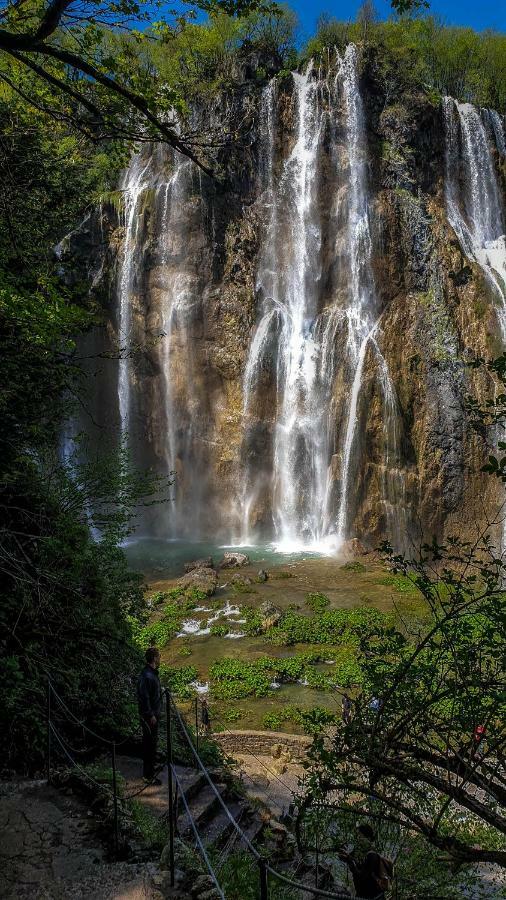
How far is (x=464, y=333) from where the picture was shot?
2412 centimetres

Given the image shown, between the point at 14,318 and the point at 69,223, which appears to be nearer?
the point at 14,318

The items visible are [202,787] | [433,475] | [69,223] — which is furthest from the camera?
[433,475]

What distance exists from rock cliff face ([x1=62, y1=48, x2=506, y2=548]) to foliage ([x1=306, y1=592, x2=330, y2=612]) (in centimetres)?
614

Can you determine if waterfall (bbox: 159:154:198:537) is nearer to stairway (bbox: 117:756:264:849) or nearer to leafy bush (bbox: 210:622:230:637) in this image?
leafy bush (bbox: 210:622:230:637)

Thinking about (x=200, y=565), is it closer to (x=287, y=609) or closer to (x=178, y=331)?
(x=287, y=609)

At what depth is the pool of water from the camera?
23703mm

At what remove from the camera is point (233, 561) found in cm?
2316

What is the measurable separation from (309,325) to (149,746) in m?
25.0

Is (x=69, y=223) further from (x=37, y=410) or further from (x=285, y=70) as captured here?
(x=285, y=70)

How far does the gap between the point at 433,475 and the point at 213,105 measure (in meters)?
23.3

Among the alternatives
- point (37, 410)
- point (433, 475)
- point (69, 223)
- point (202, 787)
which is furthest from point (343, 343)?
point (202, 787)

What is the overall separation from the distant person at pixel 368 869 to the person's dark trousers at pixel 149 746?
8.30 ft

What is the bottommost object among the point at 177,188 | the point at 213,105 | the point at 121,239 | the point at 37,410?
the point at 37,410

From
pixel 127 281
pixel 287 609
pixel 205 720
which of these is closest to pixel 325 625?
pixel 287 609
